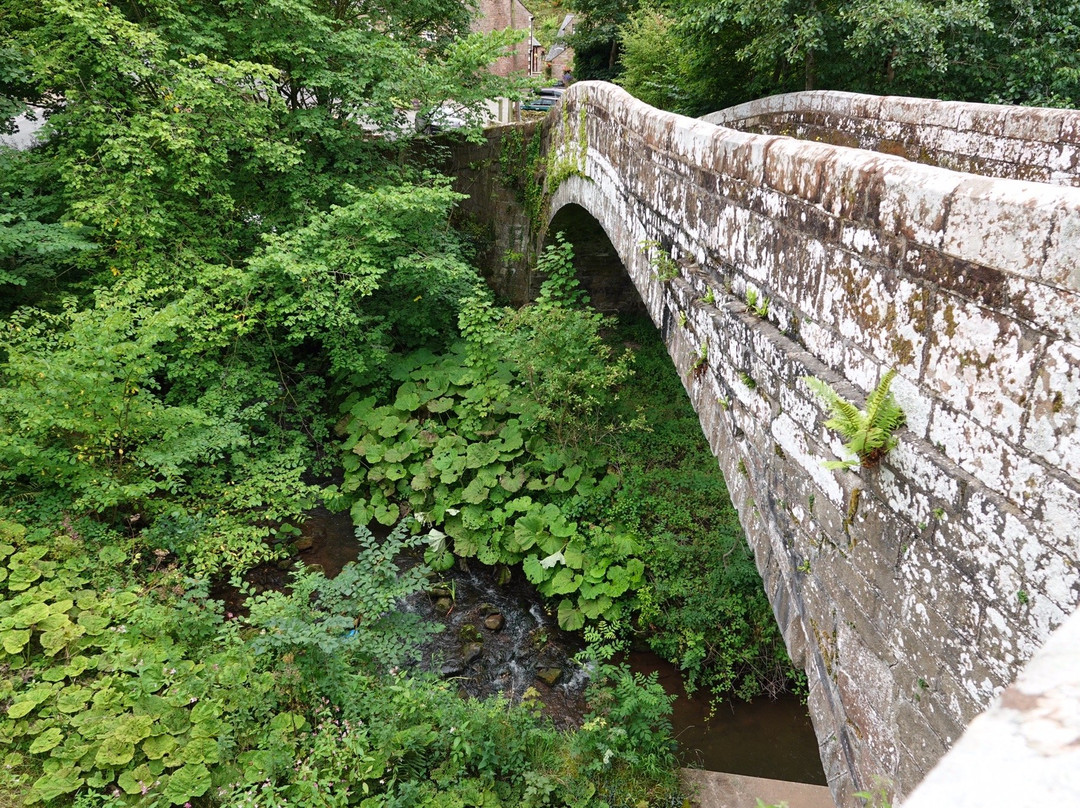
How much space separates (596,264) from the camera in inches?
441

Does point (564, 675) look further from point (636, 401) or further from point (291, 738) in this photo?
point (636, 401)

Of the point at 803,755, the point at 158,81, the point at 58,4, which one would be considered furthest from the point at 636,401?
the point at 58,4

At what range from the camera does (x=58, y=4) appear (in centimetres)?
682

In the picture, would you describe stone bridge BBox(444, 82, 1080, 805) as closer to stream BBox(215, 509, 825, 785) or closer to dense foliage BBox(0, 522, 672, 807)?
dense foliage BBox(0, 522, 672, 807)

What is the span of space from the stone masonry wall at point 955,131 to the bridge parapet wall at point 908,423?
3038 millimetres

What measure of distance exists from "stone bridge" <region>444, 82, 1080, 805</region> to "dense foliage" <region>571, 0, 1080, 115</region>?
5353mm

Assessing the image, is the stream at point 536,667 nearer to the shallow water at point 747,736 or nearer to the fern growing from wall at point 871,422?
the shallow water at point 747,736

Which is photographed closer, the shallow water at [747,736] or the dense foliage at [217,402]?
the dense foliage at [217,402]

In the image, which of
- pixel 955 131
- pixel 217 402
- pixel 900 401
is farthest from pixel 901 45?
pixel 217 402

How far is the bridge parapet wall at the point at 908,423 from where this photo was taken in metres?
1.68

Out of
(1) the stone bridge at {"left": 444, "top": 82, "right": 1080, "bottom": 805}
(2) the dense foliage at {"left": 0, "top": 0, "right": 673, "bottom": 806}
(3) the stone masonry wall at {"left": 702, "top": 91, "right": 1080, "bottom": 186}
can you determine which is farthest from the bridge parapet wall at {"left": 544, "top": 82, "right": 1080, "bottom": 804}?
(2) the dense foliage at {"left": 0, "top": 0, "right": 673, "bottom": 806}

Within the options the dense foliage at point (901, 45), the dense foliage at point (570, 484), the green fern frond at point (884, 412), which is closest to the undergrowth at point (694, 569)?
the dense foliage at point (570, 484)

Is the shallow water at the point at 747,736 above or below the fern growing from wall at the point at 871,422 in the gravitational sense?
below

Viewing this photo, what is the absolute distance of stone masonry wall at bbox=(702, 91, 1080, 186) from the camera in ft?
16.6
